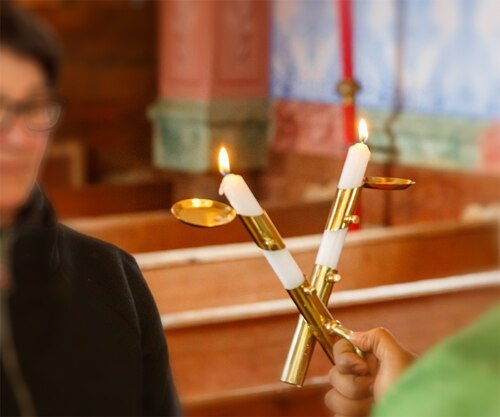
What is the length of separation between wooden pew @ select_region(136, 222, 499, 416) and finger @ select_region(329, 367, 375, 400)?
1.14m

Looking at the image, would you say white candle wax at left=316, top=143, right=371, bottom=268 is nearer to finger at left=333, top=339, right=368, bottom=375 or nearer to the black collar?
finger at left=333, top=339, right=368, bottom=375

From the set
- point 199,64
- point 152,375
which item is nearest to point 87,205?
point 199,64

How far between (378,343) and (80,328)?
0.20m

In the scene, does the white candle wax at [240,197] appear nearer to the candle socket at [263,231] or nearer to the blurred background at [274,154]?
the candle socket at [263,231]

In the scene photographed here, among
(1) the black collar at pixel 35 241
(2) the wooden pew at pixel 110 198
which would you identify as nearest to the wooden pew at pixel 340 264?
(2) the wooden pew at pixel 110 198

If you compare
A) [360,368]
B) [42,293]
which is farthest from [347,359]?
[42,293]

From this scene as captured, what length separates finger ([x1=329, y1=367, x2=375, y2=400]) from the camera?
0.71 metres

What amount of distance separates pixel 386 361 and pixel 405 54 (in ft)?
8.62

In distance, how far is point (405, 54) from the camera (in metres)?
3.23

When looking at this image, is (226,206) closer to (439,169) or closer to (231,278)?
(231,278)

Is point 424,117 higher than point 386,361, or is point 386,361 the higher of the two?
point 386,361

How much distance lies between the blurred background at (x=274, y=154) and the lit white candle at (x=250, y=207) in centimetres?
78

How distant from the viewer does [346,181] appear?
0.72 meters

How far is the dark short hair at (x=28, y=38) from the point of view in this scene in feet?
1.65
